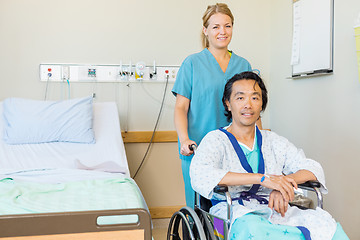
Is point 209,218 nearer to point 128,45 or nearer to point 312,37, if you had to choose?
point 312,37

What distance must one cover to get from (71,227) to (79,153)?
53.1 inches

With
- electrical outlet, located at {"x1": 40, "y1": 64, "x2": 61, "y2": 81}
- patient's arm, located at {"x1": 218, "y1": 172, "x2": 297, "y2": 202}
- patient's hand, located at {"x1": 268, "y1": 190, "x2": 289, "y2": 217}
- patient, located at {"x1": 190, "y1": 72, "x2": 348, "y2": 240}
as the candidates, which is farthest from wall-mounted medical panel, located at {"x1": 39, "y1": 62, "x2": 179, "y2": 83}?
patient's hand, located at {"x1": 268, "y1": 190, "x2": 289, "y2": 217}

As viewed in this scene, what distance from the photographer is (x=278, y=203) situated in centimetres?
147

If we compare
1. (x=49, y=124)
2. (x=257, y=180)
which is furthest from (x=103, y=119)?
(x=257, y=180)

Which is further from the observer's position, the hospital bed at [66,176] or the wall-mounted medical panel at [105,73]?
the wall-mounted medical panel at [105,73]

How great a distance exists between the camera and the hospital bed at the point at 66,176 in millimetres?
1193

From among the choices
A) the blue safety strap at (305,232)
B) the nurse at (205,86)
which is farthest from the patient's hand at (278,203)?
the nurse at (205,86)

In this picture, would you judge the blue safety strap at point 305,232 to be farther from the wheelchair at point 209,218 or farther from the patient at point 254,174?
the wheelchair at point 209,218

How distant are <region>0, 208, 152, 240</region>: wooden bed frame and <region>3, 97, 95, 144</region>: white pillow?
1454mm

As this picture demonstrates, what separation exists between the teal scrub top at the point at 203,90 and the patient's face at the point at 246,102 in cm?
28

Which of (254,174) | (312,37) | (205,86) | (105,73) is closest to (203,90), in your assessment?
(205,86)

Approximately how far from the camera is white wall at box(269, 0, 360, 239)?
2268 millimetres

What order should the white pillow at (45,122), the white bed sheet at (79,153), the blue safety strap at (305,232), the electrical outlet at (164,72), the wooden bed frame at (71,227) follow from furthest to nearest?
the electrical outlet at (164,72)
the white pillow at (45,122)
the white bed sheet at (79,153)
the blue safety strap at (305,232)
the wooden bed frame at (71,227)

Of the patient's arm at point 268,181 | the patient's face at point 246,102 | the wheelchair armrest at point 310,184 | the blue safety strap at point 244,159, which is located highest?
the patient's face at point 246,102
